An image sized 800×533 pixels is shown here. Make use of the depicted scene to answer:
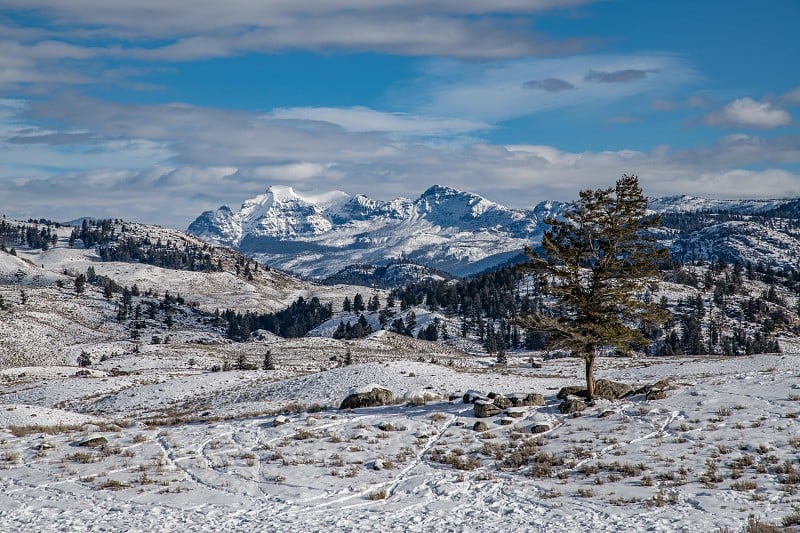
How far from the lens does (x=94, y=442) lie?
94.2 feet

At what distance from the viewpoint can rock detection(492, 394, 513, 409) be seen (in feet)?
110

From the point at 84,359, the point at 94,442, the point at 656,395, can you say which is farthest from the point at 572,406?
the point at 84,359

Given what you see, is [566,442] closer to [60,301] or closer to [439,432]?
[439,432]

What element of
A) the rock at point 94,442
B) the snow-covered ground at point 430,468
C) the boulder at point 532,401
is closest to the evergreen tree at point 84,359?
the snow-covered ground at point 430,468

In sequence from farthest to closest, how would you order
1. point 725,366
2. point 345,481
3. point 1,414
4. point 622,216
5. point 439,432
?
point 725,366
point 1,414
point 622,216
point 439,432
point 345,481

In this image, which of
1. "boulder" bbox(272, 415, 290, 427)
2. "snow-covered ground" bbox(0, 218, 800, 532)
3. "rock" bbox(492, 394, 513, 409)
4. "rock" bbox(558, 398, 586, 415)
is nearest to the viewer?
"snow-covered ground" bbox(0, 218, 800, 532)

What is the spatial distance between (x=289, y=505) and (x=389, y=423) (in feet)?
38.3

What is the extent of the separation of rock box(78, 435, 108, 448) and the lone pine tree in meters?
22.1

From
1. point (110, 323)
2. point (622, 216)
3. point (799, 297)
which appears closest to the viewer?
point (622, 216)

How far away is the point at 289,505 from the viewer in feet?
67.2

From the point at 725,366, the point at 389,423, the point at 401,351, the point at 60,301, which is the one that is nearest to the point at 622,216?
the point at 389,423

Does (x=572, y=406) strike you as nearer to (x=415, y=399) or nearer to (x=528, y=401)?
(x=528, y=401)

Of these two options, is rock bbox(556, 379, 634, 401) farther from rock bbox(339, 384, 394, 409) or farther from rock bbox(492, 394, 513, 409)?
rock bbox(339, 384, 394, 409)

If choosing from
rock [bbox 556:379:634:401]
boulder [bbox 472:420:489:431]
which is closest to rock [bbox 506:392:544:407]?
rock [bbox 556:379:634:401]
